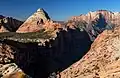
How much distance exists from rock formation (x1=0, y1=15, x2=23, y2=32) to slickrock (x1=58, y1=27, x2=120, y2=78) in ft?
415

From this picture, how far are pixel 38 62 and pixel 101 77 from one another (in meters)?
86.9

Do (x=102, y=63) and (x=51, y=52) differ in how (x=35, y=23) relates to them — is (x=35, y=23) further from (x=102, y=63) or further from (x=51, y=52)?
(x=102, y=63)

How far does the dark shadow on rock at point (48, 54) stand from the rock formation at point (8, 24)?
28420 mm

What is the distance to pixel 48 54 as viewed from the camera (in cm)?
13350

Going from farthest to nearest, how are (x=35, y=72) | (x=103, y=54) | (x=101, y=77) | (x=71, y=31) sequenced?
(x=71, y=31) < (x=35, y=72) < (x=103, y=54) < (x=101, y=77)

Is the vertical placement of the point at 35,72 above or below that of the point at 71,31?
below

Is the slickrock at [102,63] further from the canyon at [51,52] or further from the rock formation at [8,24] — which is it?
the rock formation at [8,24]

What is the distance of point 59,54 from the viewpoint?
486 feet

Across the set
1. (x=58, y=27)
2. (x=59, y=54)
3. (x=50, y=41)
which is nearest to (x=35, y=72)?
(x=50, y=41)

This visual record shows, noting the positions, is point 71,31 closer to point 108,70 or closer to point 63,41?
point 63,41

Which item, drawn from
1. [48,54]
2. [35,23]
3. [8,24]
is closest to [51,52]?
[48,54]

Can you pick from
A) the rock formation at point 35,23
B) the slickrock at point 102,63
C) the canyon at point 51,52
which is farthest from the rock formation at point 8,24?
the slickrock at point 102,63

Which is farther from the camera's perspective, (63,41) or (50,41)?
(63,41)

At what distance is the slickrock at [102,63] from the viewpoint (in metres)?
33.0
